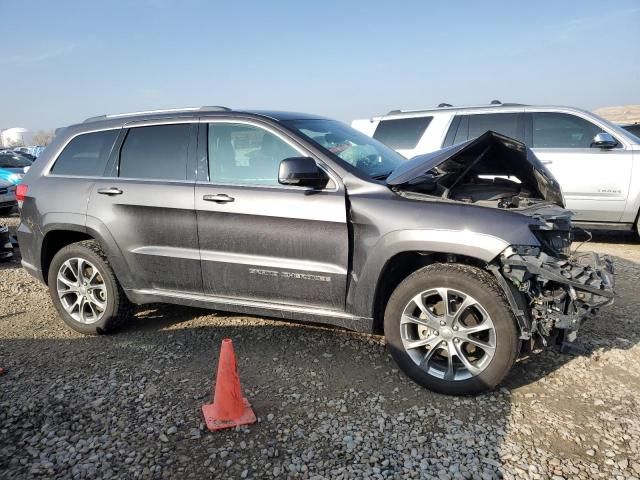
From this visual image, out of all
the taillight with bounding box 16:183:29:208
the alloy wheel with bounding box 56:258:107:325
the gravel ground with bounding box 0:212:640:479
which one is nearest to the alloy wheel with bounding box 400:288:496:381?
the gravel ground with bounding box 0:212:640:479

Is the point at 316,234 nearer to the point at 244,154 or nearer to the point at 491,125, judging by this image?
the point at 244,154

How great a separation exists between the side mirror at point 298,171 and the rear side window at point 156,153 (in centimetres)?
107

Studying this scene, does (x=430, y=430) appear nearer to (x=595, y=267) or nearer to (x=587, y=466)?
(x=587, y=466)

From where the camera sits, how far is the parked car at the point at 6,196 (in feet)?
36.3

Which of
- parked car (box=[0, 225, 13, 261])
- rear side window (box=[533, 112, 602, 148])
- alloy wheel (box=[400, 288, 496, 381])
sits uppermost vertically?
rear side window (box=[533, 112, 602, 148])

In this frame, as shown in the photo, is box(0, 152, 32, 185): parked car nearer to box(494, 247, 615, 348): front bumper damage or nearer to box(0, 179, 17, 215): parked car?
box(0, 179, 17, 215): parked car

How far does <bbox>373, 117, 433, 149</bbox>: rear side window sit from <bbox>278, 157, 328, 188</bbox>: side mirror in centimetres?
→ 508

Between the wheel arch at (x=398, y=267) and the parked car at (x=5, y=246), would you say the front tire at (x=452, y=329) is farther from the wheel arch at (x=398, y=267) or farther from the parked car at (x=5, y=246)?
the parked car at (x=5, y=246)

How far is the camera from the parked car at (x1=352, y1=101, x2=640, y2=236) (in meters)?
6.96

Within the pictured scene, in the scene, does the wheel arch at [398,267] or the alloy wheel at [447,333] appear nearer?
the alloy wheel at [447,333]

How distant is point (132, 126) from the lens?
422 cm

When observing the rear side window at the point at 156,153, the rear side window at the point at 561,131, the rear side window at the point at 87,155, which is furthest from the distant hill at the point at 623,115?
the rear side window at the point at 87,155

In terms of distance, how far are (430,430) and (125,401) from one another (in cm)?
198

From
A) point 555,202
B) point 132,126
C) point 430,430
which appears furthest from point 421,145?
point 430,430
